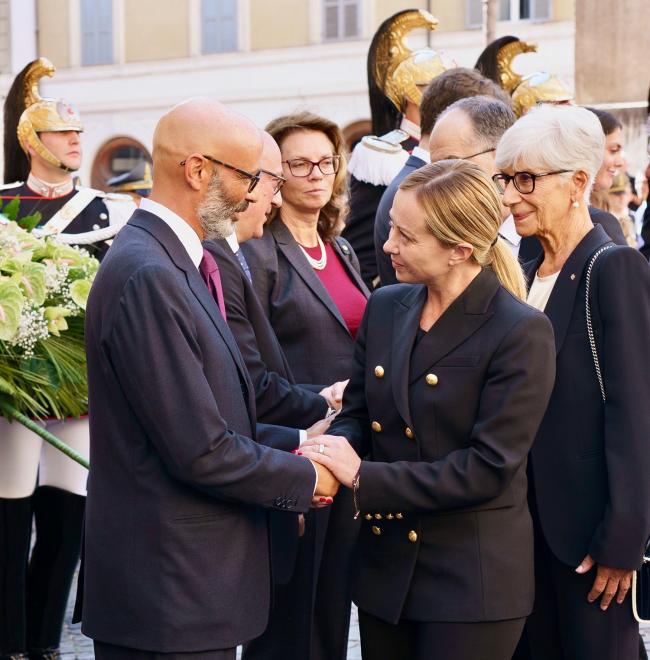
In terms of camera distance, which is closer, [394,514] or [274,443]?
[394,514]

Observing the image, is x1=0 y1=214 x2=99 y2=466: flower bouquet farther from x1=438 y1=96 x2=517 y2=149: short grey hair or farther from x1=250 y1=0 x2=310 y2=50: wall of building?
x1=250 y1=0 x2=310 y2=50: wall of building

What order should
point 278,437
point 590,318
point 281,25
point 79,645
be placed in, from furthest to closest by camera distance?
point 281,25, point 79,645, point 278,437, point 590,318

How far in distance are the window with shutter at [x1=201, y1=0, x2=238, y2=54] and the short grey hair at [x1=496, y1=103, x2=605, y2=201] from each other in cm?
2622

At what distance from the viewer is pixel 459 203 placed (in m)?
3.23

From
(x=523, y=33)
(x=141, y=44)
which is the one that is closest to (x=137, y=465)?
(x=523, y=33)

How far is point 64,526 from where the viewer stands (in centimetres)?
524

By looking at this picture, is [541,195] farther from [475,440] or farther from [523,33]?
[523,33]

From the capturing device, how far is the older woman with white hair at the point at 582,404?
11.1 feet

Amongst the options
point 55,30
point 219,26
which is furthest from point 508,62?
point 55,30

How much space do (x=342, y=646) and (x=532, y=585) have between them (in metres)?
1.14

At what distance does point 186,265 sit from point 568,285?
3.43 feet

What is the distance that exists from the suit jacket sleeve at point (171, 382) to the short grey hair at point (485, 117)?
1.97 m

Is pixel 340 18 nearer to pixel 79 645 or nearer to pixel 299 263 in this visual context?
pixel 79 645

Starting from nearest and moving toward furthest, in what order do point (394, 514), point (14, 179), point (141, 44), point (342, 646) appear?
1. point (394, 514)
2. point (342, 646)
3. point (14, 179)
4. point (141, 44)
